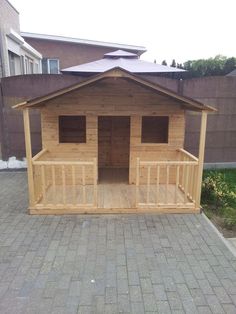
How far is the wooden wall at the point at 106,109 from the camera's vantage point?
580cm

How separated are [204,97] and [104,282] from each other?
603 cm

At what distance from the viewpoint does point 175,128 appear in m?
6.07

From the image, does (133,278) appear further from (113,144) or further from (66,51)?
(66,51)

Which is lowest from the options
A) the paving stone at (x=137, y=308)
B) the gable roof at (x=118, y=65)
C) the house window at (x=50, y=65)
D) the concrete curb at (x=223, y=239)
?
the paving stone at (x=137, y=308)

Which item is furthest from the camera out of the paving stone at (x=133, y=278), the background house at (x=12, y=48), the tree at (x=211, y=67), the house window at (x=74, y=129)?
the tree at (x=211, y=67)

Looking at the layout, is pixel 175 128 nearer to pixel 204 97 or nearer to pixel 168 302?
pixel 204 97

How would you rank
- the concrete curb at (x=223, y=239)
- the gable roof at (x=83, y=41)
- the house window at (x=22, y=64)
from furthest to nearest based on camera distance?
the gable roof at (x=83, y=41) → the house window at (x=22, y=64) → the concrete curb at (x=223, y=239)

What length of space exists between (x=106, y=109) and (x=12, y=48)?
5.90 m

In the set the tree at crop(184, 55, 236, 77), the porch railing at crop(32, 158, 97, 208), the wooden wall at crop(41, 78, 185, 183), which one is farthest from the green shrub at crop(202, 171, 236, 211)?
the tree at crop(184, 55, 236, 77)

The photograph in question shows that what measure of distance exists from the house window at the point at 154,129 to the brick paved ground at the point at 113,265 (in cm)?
213

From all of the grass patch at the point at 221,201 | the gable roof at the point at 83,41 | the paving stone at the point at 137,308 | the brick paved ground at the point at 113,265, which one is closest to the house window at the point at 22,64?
the gable roof at the point at 83,41

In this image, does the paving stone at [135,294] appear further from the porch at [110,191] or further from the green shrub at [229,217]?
the green shrub at [229,217]

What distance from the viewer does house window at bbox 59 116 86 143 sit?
6203mm

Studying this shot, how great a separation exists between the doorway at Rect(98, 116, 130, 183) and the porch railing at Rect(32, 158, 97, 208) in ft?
4.15
